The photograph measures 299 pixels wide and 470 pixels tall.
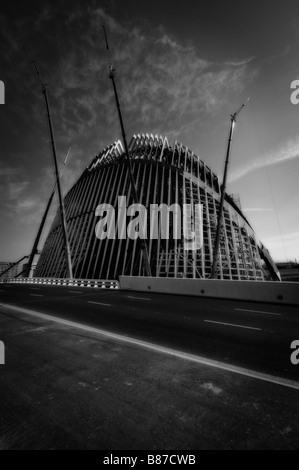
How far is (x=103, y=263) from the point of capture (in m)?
30.6

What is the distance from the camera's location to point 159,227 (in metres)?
30.2

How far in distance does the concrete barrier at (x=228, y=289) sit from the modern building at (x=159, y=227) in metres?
7.72

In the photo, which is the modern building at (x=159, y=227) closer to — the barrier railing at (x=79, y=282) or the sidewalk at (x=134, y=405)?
the barrier railing at (x=79, y=282)

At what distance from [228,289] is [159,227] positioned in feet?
53.4

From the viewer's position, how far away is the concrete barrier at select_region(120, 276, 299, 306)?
13.0 metres

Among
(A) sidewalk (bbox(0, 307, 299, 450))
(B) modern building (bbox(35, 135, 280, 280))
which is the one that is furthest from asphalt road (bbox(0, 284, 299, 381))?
(B) modern building (bbox(35, 135, 280, 280))

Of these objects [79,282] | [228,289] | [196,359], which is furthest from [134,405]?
[79,282]

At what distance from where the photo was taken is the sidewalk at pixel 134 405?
2707mm

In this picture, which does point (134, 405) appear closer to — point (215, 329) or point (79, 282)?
point (215, 329)

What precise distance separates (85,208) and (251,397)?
120 ft

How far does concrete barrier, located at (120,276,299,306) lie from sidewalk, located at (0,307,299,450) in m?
10.6

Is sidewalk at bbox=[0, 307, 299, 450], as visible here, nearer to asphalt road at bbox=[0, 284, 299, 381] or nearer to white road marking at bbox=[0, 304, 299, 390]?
white road marking at bbox=[0, 304, 299, 390]

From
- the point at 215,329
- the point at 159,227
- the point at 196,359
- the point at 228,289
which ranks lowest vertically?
the point at 196,359

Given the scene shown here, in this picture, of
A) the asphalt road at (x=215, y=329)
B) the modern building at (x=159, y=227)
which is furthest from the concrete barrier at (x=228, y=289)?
the modern building at (x=159, y=227)
